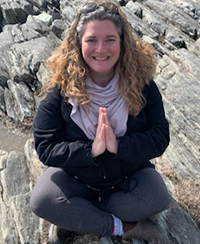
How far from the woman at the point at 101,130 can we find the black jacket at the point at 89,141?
0.06 ft

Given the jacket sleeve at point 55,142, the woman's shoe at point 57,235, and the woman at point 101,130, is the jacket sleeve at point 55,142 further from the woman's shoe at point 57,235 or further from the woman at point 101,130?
the woman's shoe at point 57,235

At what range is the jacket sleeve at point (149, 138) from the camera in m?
5.98

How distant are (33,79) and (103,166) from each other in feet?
38.2

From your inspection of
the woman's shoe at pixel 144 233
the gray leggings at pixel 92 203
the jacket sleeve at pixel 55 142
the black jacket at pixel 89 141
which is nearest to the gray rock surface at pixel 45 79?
the woman's shoe at pixel 144 233

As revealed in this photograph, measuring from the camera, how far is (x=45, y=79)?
1560 centimetres

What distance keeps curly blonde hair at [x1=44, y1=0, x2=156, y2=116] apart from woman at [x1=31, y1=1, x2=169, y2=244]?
0.06 ft

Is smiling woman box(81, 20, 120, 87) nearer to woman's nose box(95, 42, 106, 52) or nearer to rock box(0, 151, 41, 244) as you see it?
woman's nose box(95, 42, 106, 52)

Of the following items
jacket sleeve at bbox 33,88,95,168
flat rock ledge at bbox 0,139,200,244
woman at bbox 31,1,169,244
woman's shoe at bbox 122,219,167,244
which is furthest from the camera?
flat rock ledge at bbox 0,139,200,244

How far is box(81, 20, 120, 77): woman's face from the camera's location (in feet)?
18.4

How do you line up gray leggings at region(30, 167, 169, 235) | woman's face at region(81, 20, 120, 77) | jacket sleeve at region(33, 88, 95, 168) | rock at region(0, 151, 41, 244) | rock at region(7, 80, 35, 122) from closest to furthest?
1. woman's face at region(81, 20, 120, 77)
2. jacket sleeve at region(33, 88, 95, 168)
3. gray leggings at region(30, 167, 169, 235)
4. rock at region(0, 151, 41, 244)
5. rock at region(7, 80, 35, 122)

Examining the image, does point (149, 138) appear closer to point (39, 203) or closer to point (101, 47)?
point (101, 47)

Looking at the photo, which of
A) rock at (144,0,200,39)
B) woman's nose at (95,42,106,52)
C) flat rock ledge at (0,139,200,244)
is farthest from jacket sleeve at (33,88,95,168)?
rock at (144,0,200,39)

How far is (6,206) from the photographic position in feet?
27.7

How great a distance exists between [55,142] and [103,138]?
898 millimetres
